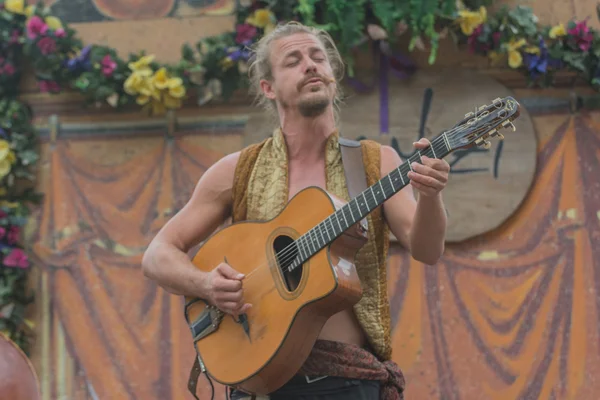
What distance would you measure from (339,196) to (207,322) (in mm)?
564

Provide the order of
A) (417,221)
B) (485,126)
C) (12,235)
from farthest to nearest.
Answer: (12,235), (417,221), (485,126)

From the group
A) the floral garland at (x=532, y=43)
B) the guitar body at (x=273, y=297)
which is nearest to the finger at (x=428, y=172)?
the guitar body at (x=273, y=297)

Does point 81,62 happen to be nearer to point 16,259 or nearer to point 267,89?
point 16,259

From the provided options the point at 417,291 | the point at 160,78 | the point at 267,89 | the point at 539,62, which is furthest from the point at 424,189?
the point at 160,78

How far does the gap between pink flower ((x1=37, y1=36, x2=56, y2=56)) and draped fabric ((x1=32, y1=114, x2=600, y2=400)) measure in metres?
0.50

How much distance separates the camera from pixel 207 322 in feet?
9.71

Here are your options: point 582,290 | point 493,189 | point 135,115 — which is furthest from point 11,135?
point 582,290

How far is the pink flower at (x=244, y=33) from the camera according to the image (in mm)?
4660

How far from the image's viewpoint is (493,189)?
4430mm

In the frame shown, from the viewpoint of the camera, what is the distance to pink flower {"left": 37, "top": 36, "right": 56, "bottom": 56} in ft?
15.8

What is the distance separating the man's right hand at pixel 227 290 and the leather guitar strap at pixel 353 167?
0.42 m

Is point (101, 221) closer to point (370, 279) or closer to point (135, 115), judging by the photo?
point (135, 115)

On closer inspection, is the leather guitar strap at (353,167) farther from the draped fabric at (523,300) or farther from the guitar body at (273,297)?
the draped fabric at (523,300)

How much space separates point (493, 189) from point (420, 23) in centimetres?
84
